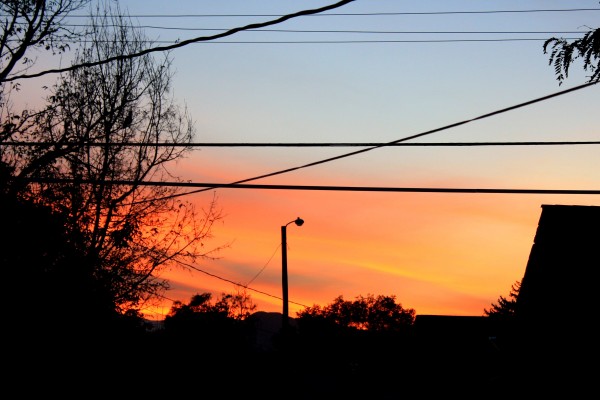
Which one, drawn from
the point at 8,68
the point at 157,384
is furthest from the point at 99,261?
the point at 157,384

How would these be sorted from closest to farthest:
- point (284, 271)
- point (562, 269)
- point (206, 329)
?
point (562, 269), point (284, 271), point (206, 329)

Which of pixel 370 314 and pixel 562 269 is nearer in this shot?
pixel 562 269

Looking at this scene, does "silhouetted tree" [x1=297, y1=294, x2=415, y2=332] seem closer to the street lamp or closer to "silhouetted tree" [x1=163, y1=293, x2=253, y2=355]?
"silhouetted tree" [x1=163, y1=293, x2=253, y2=355]

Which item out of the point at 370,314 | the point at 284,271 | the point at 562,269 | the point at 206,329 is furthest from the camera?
the point at 370,314

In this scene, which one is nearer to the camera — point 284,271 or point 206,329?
point 284,271

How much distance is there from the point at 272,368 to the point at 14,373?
25.6m

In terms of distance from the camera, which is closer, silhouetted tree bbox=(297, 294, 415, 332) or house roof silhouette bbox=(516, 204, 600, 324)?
house roof silhouette bbox=(516, 204, 600, 324)

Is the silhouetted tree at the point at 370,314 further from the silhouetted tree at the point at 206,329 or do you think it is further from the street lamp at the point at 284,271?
the street lamp at the point at 284,271

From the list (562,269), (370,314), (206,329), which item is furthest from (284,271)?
(370,314)

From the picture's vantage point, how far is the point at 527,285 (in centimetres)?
1802

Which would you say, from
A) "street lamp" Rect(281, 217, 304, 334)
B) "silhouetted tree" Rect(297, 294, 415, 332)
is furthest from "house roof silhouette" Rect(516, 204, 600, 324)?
"silhouetted tree" Rect(297, 294, 415, 332)

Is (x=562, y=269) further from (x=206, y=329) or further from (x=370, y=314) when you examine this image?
(x=370, y=314)

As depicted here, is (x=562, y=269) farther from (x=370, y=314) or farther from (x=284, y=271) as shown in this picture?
(x=370, y=314)

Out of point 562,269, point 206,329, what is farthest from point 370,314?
point 562,269
